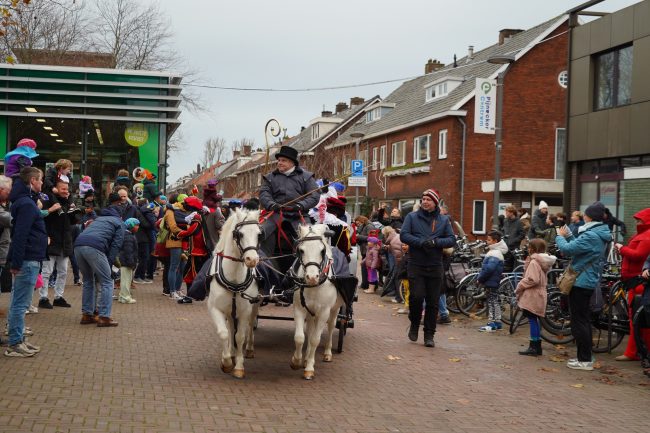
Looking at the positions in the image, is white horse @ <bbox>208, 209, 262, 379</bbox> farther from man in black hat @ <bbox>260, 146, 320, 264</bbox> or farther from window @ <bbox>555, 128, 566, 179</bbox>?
window @ <bbox>555, 128, 566, 179</bbox>

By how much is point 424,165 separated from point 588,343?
28.1 meters

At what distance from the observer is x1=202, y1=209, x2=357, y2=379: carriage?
7.83 meters

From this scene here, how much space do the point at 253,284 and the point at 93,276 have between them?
170 inches

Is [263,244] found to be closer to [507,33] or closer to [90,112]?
[90,112]

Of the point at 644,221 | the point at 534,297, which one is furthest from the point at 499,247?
the point at 644,221

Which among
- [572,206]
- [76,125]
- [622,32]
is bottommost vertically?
[572,206]

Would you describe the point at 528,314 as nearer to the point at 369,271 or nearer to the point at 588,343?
the point at 588,343

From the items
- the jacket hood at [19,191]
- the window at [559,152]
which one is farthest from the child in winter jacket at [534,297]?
the window at [559,152]

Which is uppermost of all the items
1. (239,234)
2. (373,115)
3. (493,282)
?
(373,115)

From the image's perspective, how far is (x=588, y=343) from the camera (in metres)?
9.84

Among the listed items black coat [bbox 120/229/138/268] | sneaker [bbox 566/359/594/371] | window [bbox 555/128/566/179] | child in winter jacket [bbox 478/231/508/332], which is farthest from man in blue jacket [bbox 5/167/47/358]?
window [bbox 555/128/566/179]

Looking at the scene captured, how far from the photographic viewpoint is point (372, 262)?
18844 mm

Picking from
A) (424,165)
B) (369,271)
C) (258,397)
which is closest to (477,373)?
(258,397)

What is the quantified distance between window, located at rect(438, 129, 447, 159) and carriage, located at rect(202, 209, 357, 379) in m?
28.0
